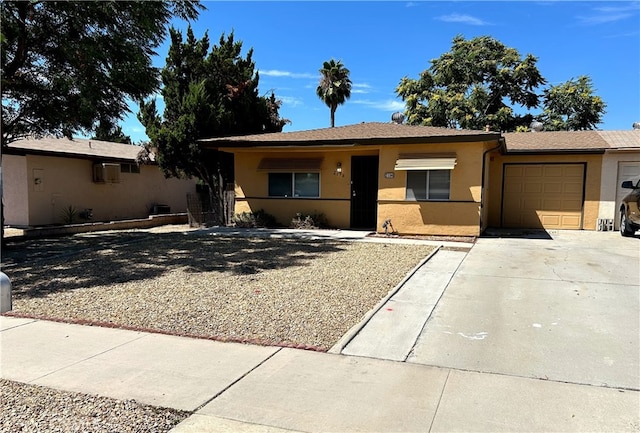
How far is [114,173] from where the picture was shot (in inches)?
762

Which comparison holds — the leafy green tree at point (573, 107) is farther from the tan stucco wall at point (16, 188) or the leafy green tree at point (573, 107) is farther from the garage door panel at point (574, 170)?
the tan stucco wall at point (16, 188)

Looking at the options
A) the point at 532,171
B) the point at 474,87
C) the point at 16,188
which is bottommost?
the point at 16,188

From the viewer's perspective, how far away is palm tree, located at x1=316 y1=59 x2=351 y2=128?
101 feet

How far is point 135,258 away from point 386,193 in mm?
7663

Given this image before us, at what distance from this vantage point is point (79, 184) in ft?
59.4

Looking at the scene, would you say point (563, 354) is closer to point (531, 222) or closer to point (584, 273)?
point (584, 273)

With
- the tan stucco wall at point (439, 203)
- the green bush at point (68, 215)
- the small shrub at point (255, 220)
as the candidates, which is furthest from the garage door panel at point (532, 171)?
the green bush at point (68, 215)

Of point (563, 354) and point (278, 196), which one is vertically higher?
point (278, 196)

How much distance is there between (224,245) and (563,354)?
29.0ft

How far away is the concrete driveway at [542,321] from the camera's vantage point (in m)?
4.03

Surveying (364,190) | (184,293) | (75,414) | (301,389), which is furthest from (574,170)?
(75,414)

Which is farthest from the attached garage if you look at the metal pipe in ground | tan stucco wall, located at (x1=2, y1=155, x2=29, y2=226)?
tan stucco wall, located at (x1=2, y1=155, x2=29, y2=226)

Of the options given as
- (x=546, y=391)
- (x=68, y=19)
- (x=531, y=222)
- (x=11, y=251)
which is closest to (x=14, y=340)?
(x=546, y=391)

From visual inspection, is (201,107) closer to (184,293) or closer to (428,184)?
(428,184)
